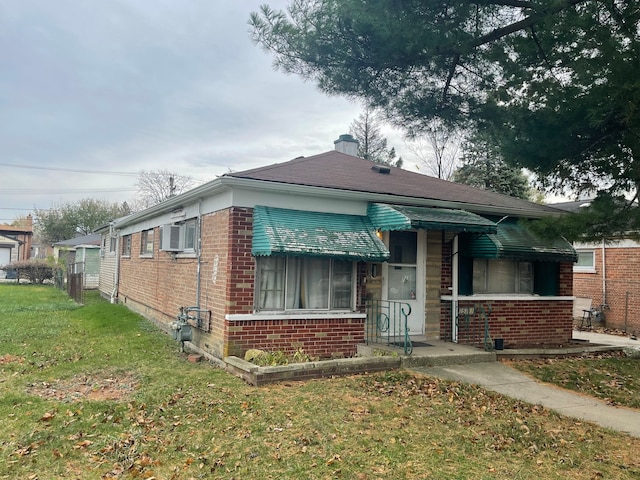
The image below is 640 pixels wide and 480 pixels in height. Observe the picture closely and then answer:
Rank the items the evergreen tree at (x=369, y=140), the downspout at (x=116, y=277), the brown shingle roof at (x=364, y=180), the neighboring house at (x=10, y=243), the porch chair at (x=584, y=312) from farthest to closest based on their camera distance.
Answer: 1. the evergreen tree at (x=369, y=140)
2. the neighboring house at (x=10, y=243)
3. the downspout at (x=116, y=277)
4. the porch chair at (x=584, y=312)
5. the brown shingle roof at (x=364, y=180)

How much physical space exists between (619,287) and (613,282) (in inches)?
9.8

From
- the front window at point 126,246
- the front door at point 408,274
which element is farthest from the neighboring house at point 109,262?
the front door at point 408,274

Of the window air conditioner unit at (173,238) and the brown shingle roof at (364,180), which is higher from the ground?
the brown shingle roof at (364,180)

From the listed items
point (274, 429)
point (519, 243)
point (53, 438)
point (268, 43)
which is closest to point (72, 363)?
point (53, 438)

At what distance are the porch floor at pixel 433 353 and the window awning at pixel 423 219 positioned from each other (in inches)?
84.1

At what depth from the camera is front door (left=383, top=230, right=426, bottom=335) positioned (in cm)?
937

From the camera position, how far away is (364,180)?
9781 mm

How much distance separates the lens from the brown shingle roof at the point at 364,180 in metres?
8.44

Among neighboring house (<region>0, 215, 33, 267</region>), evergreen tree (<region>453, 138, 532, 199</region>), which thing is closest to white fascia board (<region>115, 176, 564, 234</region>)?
evergreen tree (<region>453, 138, 532, 199</region>)

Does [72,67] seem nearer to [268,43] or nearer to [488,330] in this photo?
[268,43]

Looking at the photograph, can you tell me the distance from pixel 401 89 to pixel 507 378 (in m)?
4.99

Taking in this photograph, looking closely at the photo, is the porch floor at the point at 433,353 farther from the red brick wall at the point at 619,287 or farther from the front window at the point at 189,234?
the red brick wall at the point at 619,287

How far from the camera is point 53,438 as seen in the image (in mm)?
4719

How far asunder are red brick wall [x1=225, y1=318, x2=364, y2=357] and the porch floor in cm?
33
